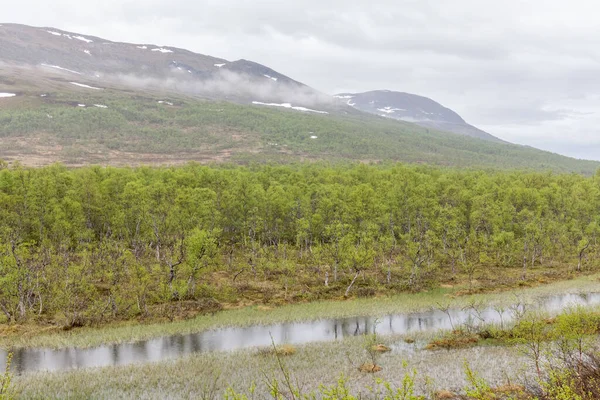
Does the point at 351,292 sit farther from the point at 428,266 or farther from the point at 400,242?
the point at 400,242

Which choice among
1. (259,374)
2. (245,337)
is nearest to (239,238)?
(245,337)

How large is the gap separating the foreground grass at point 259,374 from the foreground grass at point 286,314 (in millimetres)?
8070

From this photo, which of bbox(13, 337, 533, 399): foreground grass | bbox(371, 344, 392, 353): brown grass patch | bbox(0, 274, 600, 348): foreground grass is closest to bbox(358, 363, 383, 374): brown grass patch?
bbox(13, 337, 533, 399): foreground grass

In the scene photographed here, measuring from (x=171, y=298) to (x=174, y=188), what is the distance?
1300 inches

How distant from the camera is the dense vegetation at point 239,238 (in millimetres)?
46250

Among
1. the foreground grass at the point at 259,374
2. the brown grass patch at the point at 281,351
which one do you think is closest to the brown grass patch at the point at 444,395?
the foreground grass at the point at 259,374

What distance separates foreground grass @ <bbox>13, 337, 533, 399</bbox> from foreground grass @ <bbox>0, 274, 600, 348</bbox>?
26.5ft

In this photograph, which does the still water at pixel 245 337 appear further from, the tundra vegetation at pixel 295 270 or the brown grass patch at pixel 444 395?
the brown grass patch at pixel 444 395

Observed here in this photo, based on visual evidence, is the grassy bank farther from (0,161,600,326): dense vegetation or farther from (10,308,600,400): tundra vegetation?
(0,161,600,326): dense vegetation

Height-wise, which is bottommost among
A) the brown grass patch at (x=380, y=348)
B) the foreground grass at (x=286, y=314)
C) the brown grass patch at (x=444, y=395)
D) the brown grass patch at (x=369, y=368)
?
the foreground grass at (x=286, y=314)

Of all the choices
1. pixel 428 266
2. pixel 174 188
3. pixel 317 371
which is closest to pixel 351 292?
pixel 428 266

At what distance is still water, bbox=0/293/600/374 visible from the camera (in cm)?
3167

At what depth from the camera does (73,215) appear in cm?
6278

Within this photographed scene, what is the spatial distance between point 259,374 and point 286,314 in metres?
16.6
